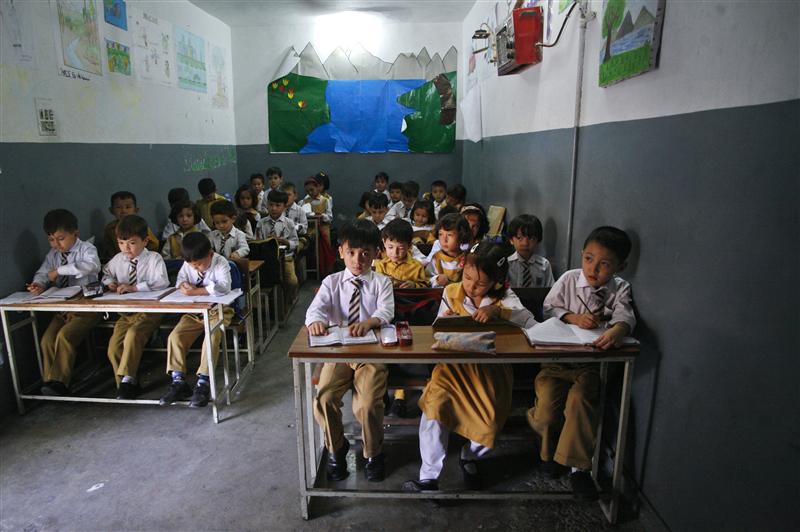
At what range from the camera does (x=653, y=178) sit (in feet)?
6.38

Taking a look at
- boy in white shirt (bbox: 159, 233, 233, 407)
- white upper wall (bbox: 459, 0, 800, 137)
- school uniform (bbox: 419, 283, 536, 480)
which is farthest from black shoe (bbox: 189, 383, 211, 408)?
white upper wall (bbox: 459, 0, 800, 137)

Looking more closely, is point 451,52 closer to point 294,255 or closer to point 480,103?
point 480,103

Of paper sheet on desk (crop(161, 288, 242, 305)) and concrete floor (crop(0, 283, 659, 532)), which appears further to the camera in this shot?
paper sheet on desk (crop(161, 288, 242, 305))

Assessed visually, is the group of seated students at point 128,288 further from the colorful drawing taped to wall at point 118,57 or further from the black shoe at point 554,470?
the black shoe at point 554,470

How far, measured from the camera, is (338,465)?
2234mm

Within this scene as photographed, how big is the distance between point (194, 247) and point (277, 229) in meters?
1.97

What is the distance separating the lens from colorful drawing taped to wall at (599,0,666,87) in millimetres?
1904

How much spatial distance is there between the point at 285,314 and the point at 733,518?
3.65 meters

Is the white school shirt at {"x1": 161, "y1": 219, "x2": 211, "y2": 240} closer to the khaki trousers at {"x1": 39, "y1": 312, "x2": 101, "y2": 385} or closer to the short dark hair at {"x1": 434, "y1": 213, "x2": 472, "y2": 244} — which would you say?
the khaki trousers at {"x1": 39, "y1": 312, "x2": 101, "y2": 385}

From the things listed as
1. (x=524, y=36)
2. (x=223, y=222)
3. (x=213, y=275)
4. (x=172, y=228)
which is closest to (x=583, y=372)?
(x=213, y=275)

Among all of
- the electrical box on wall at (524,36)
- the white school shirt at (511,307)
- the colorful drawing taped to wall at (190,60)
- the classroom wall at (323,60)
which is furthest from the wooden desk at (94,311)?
the classroom wall at (323,60)

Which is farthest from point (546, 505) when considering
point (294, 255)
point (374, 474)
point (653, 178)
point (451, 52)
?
point (451, 52)

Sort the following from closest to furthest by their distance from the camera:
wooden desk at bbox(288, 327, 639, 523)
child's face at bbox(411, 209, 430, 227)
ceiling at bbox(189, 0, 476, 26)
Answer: wooden desk at bbox(288, 327, 639, 523)
child's face at bbox(411, 209, 430, 227)
ceiling at bbox(189, 0, 476, 26)

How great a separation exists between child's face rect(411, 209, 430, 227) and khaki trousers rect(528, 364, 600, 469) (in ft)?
8.51
